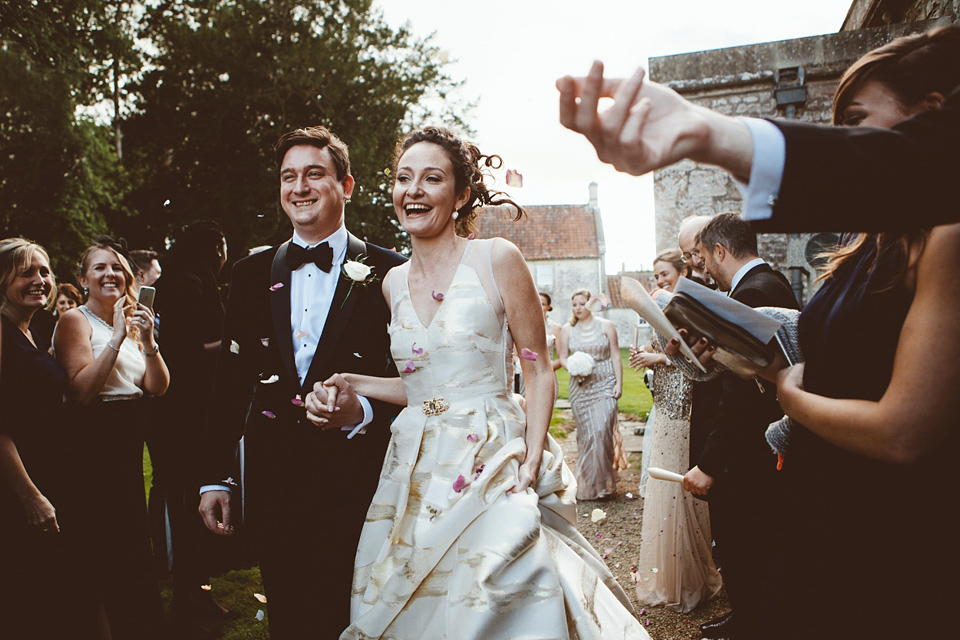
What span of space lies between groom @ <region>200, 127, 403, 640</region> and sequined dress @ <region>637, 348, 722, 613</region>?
2724 mm

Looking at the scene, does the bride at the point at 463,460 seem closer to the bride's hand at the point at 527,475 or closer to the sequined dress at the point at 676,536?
the bride's hand at the point at 527,475

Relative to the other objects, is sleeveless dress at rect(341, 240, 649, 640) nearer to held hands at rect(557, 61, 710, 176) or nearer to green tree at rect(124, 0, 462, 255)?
held hands at rect(557, 61, 710, 176)

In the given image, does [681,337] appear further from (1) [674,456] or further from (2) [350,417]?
(1) [674,456]

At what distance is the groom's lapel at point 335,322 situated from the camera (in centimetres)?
257

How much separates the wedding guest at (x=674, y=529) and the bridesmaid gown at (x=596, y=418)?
2.24m

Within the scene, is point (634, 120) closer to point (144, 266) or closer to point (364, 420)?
point (364, 420)

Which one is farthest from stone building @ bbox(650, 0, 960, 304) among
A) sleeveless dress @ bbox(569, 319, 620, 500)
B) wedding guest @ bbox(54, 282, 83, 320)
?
wedding guest @ bbox(54, 282, 83, 320)

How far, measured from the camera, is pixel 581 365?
25.2 feet

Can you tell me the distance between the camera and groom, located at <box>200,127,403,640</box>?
2.44 meters

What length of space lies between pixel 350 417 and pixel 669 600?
3.17 meters

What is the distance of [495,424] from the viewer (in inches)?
91.5

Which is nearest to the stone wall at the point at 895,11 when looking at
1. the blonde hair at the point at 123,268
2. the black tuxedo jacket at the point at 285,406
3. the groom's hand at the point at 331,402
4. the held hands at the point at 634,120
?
the black tuxedo jacket at the point at 285,406

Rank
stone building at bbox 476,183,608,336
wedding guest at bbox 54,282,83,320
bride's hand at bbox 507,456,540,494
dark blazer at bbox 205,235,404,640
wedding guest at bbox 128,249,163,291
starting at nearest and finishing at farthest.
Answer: bride's hand at bbox 507,456,540,494 → dark blazer at bbox 205,235,404,640 → wedding guest at bbox 128,249,163,291 → wedding guest at bbox 54,282,83,320 → stone building at bbox 476,183,608,336

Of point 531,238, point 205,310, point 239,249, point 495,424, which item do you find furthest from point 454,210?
point 531,238
